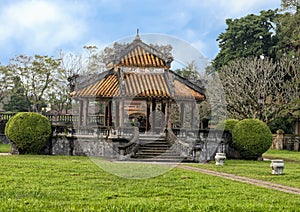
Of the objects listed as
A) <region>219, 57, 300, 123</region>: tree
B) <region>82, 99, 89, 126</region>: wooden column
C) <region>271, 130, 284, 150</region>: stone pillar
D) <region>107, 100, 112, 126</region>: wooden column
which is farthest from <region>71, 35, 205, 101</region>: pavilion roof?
<region>271, 130, 284, 150</region>: stone pillar

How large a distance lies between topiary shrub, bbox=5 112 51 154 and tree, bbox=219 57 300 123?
21679mm

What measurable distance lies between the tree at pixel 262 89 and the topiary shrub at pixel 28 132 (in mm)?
21679

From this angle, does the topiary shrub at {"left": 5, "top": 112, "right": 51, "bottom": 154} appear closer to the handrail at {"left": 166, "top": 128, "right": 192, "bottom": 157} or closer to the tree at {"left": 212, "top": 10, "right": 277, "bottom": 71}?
the handrail at {"left": 166, "top": 128, "right": 192, "bottom": 157}

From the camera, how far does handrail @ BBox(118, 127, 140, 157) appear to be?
22219mm

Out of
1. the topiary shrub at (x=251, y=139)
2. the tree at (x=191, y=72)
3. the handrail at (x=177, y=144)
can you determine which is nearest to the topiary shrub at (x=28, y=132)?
the handrail at (x=177, y=144)

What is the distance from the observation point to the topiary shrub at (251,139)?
24641 millimetres

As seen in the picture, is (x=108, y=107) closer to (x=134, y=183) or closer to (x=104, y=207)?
(x=134, y=183)

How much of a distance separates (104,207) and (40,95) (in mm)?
39424

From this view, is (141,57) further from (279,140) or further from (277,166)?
(279,140)

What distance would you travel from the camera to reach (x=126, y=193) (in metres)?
10.8

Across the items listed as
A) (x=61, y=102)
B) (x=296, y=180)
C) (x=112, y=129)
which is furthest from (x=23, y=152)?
(x=61, y=102)

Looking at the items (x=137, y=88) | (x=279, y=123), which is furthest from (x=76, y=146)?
(x=279, y=123)

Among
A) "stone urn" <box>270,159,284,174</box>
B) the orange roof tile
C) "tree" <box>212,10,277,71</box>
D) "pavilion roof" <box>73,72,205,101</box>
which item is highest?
"tree" <box>212,10,277,71</box>

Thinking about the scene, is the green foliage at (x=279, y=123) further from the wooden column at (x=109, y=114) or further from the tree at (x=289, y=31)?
the wooden column at (x=109, y=114)
